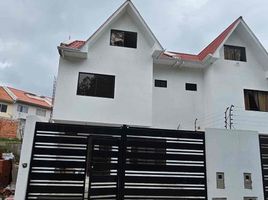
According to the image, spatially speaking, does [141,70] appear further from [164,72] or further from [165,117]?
[165,117]

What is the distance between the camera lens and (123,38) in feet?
35.7

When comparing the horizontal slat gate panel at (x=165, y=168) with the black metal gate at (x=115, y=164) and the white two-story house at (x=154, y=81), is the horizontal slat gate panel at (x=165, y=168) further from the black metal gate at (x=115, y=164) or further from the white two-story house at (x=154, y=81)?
the white two-story house at (x=154, y=81)

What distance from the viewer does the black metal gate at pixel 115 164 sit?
4281 mm

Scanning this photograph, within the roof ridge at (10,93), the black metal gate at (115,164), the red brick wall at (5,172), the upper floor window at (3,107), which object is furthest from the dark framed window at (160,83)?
the upper floor window at (3,107)

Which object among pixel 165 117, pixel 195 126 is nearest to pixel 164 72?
pixel 165 117

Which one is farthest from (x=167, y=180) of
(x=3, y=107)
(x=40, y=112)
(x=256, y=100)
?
(x=40, y=112)

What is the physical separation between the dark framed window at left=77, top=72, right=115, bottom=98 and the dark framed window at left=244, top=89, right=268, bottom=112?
23.0ft

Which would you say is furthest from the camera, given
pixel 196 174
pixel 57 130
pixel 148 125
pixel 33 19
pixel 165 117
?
pixel 33 19

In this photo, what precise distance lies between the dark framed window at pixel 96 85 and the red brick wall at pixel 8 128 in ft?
51.5

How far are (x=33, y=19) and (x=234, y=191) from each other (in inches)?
565

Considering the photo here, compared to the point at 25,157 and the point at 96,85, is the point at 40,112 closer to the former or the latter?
the point at 96,85

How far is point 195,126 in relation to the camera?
11.4m

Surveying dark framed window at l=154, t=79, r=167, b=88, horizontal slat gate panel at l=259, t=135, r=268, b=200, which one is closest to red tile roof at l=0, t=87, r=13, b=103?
dark framed window at l=154, t=79, r=167, b=88

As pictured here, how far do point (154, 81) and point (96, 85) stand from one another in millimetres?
3115
